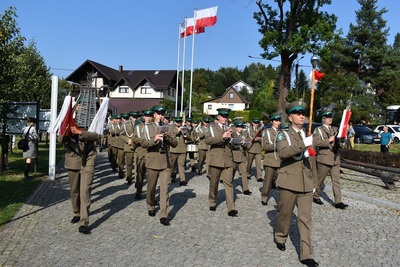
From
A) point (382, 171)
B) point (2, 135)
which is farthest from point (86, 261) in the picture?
point (382, 171)

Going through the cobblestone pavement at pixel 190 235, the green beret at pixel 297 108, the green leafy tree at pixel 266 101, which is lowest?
the cobblestone pavement at pixel 190 235

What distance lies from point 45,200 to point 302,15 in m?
27.4

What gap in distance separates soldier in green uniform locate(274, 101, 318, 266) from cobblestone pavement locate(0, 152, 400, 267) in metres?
0.40

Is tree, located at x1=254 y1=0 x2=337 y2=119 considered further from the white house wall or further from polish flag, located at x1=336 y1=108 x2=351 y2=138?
the white house wall

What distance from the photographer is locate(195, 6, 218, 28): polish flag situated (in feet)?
92.0

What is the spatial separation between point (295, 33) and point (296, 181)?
27.3m

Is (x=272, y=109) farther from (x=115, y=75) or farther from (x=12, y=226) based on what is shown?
(x=12, y=226)

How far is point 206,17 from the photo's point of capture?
2847 cm

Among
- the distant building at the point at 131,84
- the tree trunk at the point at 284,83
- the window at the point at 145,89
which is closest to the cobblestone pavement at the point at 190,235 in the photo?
the tree trunk at the point at 284,83

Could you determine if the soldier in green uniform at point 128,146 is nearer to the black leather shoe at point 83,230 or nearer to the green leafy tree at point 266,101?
the black leather shoe at point 83,230

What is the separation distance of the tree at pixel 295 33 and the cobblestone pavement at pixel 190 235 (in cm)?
2139

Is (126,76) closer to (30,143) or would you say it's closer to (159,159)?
(30,143)

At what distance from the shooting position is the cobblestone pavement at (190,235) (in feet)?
19.2

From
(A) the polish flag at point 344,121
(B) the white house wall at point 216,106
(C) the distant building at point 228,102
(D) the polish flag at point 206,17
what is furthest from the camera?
(C) the distant building at point 228,102
